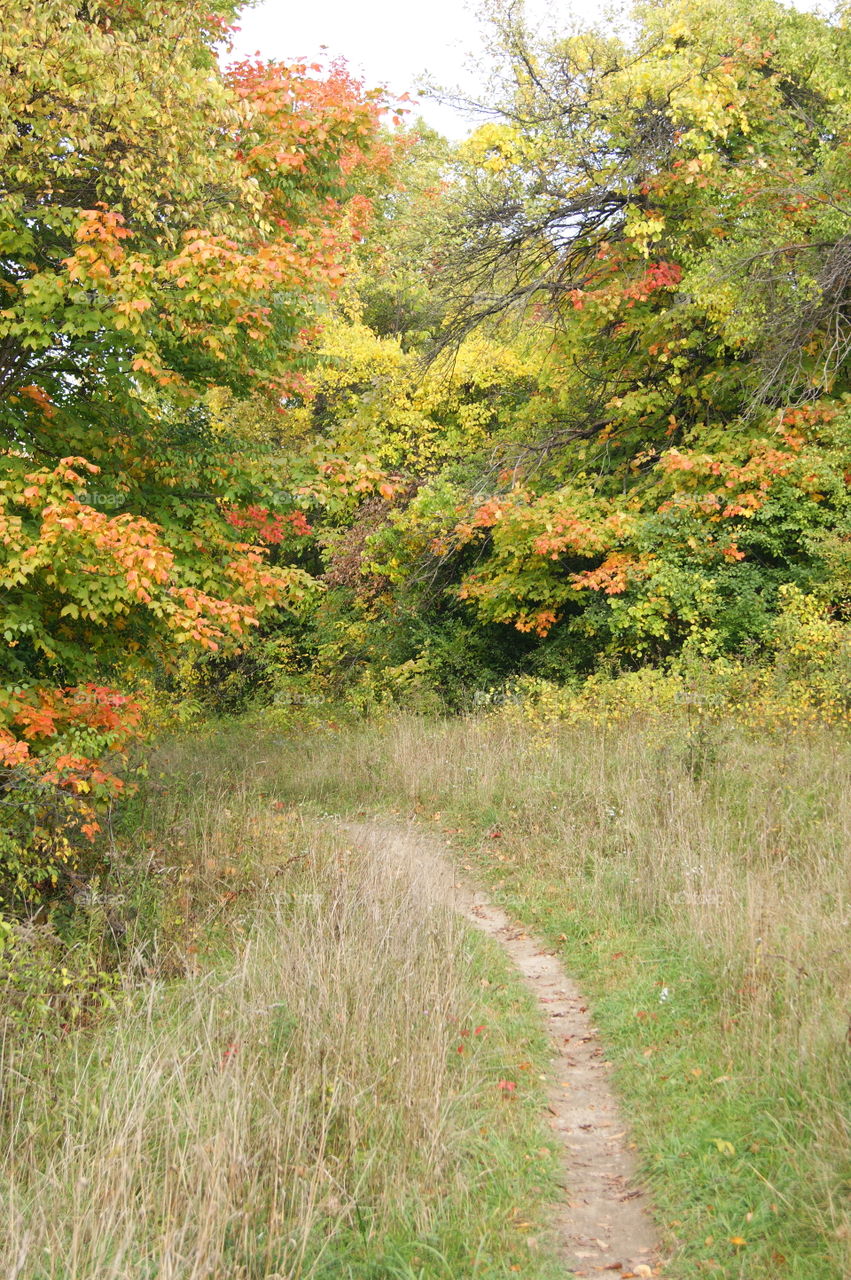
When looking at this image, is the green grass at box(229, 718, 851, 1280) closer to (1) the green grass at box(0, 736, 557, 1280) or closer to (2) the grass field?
(2) the grass field

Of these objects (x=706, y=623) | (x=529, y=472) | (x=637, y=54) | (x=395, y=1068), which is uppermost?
(x=637, y=54)

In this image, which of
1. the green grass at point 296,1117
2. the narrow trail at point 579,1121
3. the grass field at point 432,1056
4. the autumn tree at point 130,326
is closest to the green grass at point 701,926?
the grass field at point 432,1056

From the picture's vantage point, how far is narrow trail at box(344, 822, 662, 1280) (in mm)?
3895

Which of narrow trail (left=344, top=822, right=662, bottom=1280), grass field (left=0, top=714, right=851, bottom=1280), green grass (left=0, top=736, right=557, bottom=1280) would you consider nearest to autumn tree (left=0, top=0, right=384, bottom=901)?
grass field (left=0, top=714, right=851, bottom=1280)

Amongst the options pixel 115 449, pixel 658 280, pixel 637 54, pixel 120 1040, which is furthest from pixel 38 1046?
pixel 637 54

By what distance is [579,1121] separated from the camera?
484 cm

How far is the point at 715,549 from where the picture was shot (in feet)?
42.4

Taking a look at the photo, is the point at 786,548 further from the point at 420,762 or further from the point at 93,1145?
the point at 93,1145

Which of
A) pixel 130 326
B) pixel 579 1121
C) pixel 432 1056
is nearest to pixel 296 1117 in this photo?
pixel 432 1056

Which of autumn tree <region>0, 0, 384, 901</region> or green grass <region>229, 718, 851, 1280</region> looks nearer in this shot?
green grass <region>229, 718, 851, 1280</region>

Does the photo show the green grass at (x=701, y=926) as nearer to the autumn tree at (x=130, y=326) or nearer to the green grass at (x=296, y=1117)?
the green grass at (x=296, y=1117)

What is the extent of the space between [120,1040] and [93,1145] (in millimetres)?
647

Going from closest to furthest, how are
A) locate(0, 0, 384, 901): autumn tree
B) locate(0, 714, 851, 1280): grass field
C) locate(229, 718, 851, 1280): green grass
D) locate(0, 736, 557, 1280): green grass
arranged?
locate(0, 736, 557, 1280): green grass < locate(0, 714, 851, 1280): grass field < locate(229, 718, 851, 1280): green grass < locate(0, 0, 384, 901): autumn tree

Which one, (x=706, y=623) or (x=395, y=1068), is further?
(x=706, y=623)
